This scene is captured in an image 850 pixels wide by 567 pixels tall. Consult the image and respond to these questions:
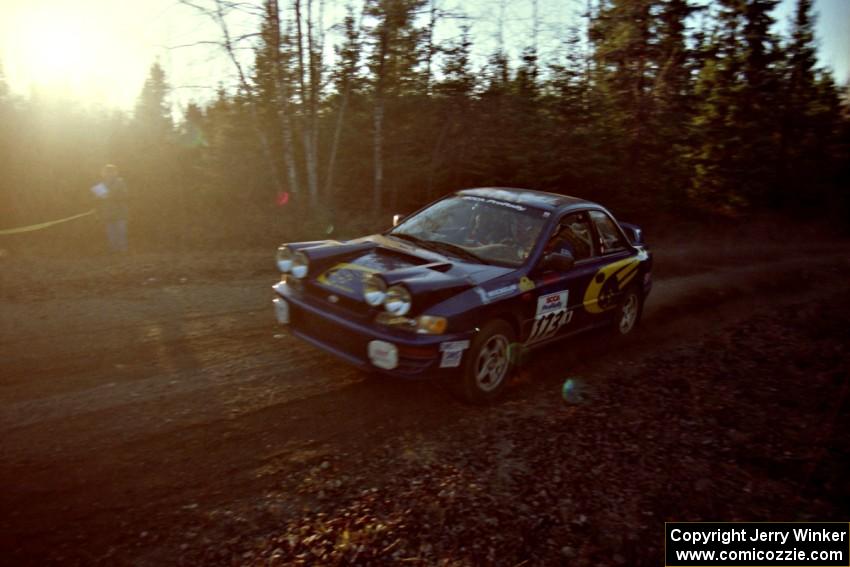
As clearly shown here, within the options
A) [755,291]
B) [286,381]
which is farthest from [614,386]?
[755,291]

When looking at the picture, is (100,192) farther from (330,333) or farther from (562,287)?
(562,287)

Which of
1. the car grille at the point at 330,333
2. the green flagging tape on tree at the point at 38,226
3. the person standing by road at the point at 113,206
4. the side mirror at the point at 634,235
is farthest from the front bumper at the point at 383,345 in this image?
the green flagging tape on tree at the point at 38,226

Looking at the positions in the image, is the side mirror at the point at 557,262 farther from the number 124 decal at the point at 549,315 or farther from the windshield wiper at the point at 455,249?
the windshield wiper at the point at 455,249

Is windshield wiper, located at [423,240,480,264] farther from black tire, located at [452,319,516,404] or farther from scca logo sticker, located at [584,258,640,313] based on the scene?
scca logo sticker, located at [584,258,640,313]

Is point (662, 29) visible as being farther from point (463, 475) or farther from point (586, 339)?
point (463, 475)

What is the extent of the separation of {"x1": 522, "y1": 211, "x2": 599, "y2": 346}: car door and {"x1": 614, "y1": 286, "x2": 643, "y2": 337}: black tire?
87 centimetres

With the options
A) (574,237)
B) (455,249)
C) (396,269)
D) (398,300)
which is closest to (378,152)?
(574,237)

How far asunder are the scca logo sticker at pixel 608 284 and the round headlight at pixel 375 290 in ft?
8.02

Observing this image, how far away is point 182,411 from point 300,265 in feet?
5.13

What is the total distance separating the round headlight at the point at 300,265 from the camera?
18.0 ft

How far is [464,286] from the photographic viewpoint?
502cm

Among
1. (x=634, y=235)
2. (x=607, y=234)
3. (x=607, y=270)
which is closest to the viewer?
(x=607, y=270)

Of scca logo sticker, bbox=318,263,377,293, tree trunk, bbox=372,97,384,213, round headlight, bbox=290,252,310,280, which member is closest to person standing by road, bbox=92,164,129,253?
tree trunk, bbox=372,97,384,213

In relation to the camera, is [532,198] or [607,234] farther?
[607,234]
